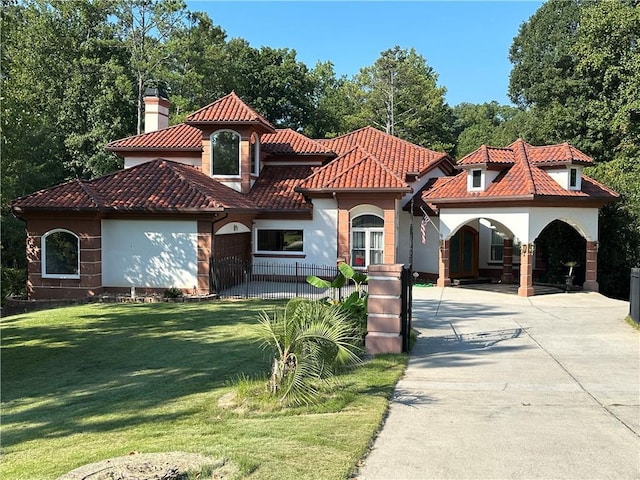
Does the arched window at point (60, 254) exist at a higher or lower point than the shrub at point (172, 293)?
higher

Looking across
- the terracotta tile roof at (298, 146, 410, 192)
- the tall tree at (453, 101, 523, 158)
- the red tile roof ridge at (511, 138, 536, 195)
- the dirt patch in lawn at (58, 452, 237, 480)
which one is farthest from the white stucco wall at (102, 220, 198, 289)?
the tall tree at (453, 101, 523, 158)

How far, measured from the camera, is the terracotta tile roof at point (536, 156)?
2172 cm

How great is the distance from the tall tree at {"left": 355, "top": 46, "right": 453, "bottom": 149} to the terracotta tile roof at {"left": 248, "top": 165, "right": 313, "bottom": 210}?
24819 mm

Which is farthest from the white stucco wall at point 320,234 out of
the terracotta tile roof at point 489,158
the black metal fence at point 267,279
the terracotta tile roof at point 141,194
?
the terracotta tile roof at point 489,158

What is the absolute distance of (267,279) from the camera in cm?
2398

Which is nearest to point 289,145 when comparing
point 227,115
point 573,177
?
point 227,115

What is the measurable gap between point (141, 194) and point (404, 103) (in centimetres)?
Answer: 3573

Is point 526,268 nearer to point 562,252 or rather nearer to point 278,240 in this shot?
point 562,252

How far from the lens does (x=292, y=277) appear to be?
934 inches

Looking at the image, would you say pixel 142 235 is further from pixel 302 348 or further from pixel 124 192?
pixel 302 348

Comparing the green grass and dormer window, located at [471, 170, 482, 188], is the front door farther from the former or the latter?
the green grass

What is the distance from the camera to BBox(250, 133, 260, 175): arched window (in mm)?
25125

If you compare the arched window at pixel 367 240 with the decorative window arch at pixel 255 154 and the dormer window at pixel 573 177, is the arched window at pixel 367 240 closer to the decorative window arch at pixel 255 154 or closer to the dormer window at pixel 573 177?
the decorative window arch at pixel 255 154

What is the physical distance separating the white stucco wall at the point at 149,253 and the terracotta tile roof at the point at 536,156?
11.4 metres
